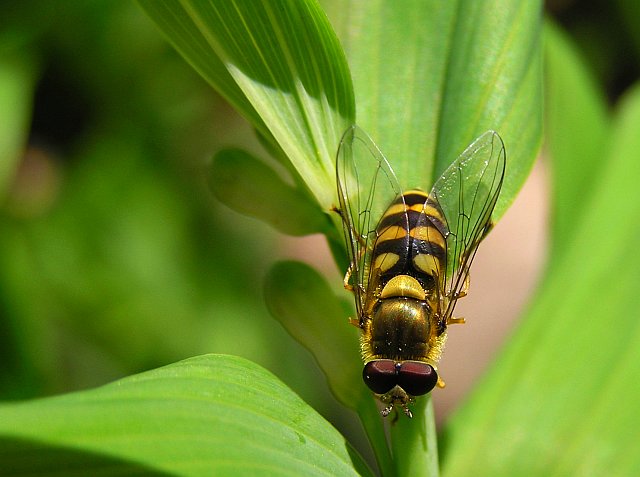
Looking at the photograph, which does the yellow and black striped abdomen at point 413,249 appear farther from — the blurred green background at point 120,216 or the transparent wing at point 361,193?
the blurred green background at point 120,216

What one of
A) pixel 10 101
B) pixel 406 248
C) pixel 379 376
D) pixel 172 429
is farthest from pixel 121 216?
pixel 172 429

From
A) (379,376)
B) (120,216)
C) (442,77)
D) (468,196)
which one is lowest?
(120,216)

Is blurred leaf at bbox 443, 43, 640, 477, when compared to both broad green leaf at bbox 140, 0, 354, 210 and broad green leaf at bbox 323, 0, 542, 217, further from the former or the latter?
broad green leaf at bbox 140, 0, 354, 210

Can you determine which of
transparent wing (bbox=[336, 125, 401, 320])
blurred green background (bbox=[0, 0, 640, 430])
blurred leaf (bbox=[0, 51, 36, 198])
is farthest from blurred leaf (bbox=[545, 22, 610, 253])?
blurred leaf (bbox=[0, 51, 36, 198])

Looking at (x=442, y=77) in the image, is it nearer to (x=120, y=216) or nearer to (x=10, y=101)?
(x=10, y=101)

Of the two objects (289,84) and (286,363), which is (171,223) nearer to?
(286,363)

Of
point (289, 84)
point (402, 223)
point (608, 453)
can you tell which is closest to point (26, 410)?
point (289, 84)
